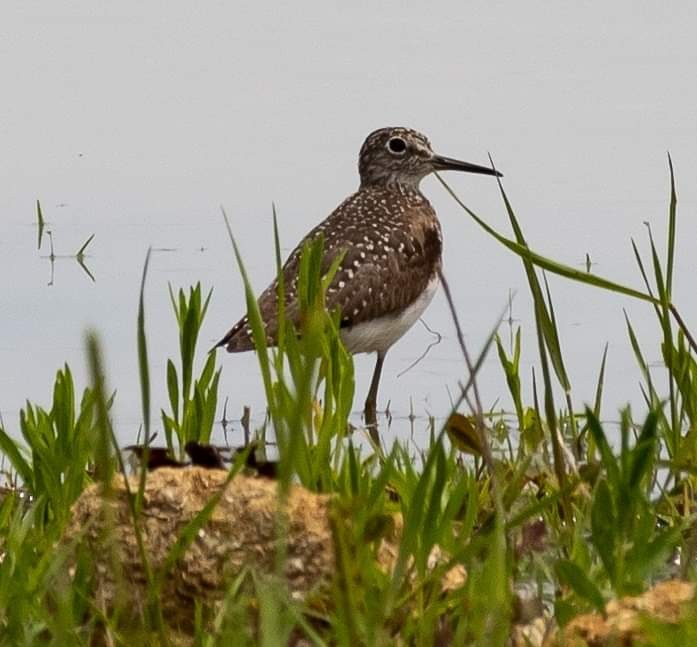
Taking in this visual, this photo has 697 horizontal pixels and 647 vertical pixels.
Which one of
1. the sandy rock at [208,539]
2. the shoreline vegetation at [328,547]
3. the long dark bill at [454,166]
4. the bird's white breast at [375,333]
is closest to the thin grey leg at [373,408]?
the bird's white breast at [375,333]

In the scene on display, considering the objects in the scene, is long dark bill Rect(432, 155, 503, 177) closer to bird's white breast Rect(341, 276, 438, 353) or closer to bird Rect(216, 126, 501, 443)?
bird Rect(216, 126, 501, 443)

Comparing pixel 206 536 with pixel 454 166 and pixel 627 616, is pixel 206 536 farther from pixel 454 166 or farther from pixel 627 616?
pixel 454 166

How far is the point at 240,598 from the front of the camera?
3.01m

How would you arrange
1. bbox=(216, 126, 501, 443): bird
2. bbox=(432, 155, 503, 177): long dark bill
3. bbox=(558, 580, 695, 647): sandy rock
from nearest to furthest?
bbox=(558, 580, 695, 647): sandy rock, bbox=(216, 126, 501, 443): bird, bbox=(432, 155, 503, 177): long dark bill

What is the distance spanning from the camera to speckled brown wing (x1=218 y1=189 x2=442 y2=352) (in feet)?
29.6

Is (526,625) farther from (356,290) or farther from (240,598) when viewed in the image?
(356,290)

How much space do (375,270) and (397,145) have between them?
1.93 m

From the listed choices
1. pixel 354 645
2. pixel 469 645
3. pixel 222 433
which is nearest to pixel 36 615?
pixel 469 645

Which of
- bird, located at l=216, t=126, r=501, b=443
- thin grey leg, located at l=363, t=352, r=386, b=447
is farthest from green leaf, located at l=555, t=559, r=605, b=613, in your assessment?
bird, located at l=216, t=126, r=501, b=443

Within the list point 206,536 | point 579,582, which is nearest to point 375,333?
point 206,536

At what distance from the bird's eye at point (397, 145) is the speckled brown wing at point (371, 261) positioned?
2.75 feet

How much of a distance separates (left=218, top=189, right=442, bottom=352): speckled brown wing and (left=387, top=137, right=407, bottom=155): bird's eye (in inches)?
33.1

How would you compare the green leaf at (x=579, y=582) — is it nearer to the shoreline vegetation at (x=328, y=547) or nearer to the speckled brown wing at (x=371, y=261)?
the shoreline vegetation at (x=328, y=547)

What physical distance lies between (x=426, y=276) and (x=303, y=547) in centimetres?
622
